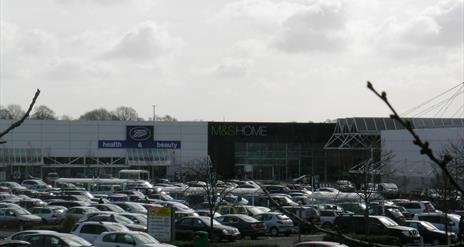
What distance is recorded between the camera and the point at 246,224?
36.0 m

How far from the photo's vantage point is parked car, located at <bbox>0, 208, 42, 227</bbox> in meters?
39.5

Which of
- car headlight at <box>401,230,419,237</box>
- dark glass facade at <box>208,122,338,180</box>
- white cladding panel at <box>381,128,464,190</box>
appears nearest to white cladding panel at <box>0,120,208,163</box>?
dark glass facade at <box>208,122,338,180</box>

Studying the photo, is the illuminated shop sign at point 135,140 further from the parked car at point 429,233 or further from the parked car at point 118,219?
the parked car at point 429,233

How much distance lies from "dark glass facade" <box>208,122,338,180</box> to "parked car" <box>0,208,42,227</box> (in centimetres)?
5651

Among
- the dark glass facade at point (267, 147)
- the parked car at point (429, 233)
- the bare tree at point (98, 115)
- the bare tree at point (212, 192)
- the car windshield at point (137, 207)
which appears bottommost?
the parked car at point (429, 233)

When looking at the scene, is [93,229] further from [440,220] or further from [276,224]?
[440,220]

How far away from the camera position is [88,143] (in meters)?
95.4

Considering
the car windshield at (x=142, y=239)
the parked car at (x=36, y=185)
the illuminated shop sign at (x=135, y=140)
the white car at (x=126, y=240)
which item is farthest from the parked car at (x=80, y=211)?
the illuminated shop sign at (x=135, y=140)

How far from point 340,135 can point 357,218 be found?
193 ft

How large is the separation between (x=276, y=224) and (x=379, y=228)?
612 cm

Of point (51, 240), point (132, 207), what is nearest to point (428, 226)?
point (132, 207)

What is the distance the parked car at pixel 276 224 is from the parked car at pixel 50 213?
11.3m

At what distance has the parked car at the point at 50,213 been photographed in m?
41.0

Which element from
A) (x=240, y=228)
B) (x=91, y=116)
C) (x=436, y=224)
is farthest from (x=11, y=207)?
(x=91, y=116)
